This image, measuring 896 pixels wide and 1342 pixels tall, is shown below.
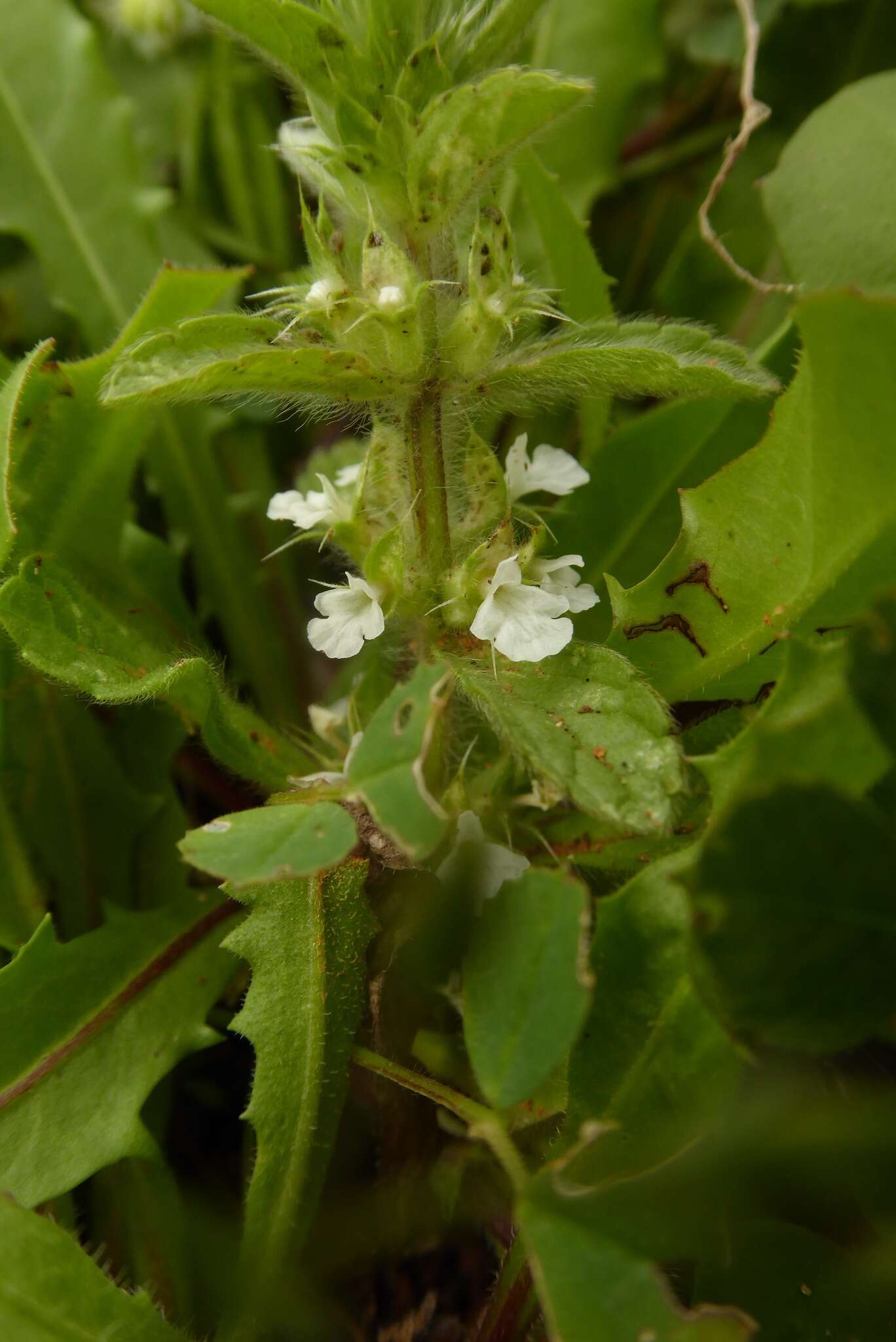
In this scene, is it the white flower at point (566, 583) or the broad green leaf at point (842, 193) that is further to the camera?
the broad green leaf at point (842, 193)

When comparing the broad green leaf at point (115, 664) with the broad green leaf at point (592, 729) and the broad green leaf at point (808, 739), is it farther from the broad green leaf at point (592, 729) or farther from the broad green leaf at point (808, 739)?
the broad green leaf at point (808, 739)

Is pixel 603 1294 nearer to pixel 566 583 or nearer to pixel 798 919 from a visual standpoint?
pixel 798 919

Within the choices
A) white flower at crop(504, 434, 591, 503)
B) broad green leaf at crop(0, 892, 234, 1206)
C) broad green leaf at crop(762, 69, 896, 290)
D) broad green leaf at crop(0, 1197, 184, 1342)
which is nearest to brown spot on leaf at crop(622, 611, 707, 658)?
white flower at crop(504, 434, 591, 503)

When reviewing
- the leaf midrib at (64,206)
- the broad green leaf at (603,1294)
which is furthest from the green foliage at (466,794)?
the leaf midrib at (64,206)

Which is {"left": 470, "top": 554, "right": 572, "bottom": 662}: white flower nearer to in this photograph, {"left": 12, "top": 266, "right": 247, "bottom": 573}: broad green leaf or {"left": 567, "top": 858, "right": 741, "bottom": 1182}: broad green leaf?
{"left": 567, "top": 858, "right": 741, "bottom": 1182}: broad green leaf

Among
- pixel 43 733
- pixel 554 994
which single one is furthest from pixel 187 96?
pixel 554 994

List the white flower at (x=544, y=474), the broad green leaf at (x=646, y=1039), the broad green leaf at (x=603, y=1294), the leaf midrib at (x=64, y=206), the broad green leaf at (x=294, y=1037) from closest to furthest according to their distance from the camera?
the broad green leaf at (x=603, y=1294), the broad green leaf at (x=646, y=1039), the broad green leaf at (x=294, y=1037), the white flower at (x=544, y=474), the leaf midrib at (x=64, y=206)
